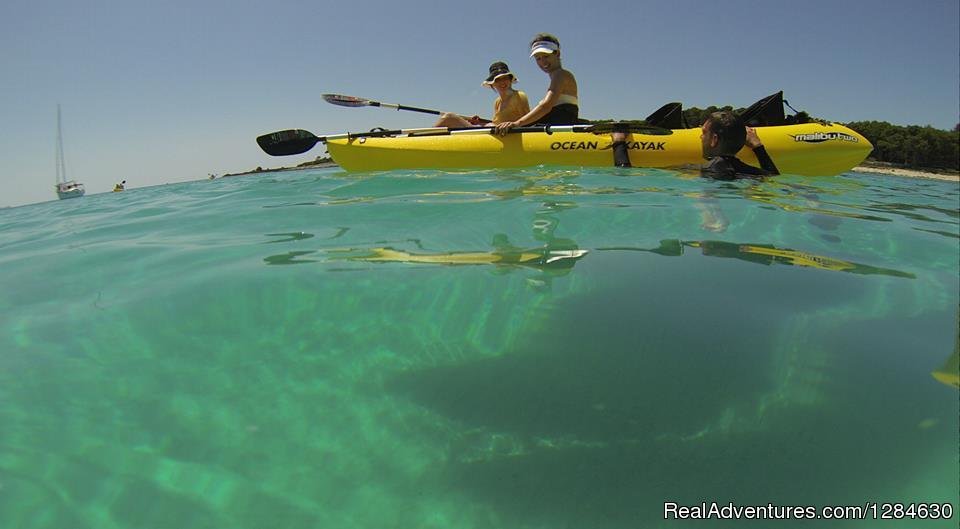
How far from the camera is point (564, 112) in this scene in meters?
8.10

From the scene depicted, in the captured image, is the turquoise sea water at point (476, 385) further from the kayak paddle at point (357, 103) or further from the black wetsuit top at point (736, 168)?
the kayak paddle at point (357, 103)

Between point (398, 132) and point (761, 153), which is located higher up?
point (398, 132)

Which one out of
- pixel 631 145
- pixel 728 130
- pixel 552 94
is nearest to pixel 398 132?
pixel 552 94

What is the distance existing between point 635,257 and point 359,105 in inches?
357

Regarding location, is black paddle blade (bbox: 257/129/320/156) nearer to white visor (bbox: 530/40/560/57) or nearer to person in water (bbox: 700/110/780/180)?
white visor (bbox: 530/40/560/57)

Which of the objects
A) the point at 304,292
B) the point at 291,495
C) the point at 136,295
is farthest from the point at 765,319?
the point at 136,295

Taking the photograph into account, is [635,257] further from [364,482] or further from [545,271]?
[364,482]

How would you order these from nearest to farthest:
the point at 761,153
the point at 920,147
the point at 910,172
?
the point at 761,153, the point at 910,172, the point at 920,147

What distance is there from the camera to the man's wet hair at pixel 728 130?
244 inches

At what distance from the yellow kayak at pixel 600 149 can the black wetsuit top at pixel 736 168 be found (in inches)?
6.3

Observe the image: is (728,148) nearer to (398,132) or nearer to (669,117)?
(669,117)

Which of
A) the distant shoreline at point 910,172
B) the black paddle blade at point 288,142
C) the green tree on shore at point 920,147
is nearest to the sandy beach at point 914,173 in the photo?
the distant shoreline at point 910,172

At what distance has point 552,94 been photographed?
7867mm

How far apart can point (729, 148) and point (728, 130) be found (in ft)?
1.00
